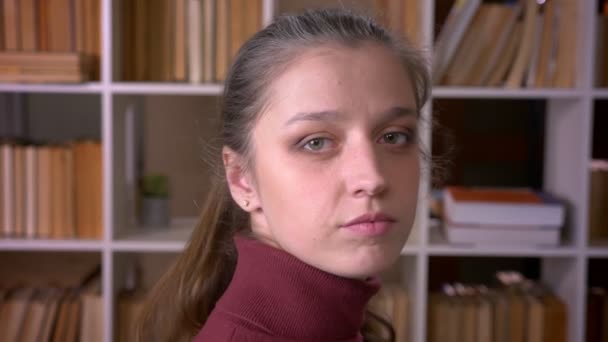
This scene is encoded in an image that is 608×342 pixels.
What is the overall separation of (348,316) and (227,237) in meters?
0.29

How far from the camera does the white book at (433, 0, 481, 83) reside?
198cm

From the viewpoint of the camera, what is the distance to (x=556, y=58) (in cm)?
198

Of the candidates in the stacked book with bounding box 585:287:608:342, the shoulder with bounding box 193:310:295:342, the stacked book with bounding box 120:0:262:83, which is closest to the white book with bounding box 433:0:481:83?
the stacked book with bounding box 120:0:262:83

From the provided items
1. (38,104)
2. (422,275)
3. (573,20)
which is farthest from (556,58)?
(38,104)

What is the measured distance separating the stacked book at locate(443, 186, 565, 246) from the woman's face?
119 cm

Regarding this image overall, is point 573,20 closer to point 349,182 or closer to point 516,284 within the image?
point 516,284

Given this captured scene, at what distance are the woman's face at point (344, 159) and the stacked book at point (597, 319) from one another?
1.50m

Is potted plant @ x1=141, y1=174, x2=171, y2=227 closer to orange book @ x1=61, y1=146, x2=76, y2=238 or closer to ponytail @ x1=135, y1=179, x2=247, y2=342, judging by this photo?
orange book @ x1=61, y1=146, x2=76, y2=238

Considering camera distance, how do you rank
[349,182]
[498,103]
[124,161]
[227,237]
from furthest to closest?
[498,103], [124,161], [227,237], [349,182]

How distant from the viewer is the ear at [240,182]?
0.92 meters

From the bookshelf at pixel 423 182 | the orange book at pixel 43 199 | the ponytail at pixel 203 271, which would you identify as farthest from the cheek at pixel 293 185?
the orange book at pixel 43 199

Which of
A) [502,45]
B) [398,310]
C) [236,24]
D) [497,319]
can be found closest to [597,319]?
[497,319]

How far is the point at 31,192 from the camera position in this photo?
6.54ft

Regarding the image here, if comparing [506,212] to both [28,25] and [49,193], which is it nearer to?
[49,193]
